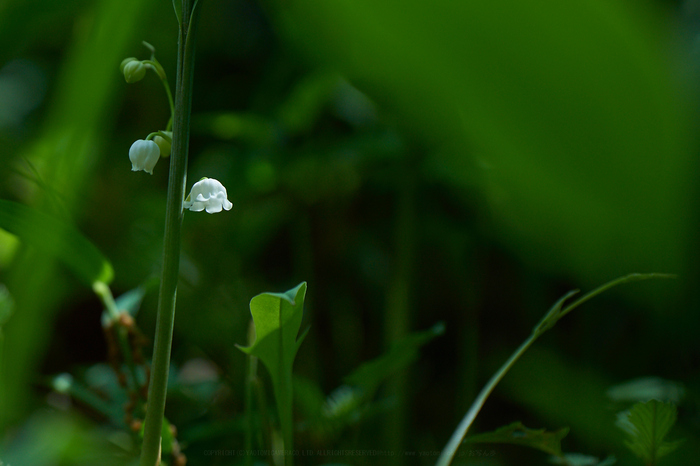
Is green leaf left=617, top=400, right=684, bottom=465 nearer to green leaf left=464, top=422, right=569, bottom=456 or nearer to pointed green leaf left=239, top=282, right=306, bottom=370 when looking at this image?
green leaf left=464, top=422, right=569, bottom=456

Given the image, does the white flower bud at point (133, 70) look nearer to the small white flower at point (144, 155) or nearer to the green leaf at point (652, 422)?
the small white flower at point (144, 155)

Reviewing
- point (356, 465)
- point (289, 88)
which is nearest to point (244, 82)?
point (289, 88)

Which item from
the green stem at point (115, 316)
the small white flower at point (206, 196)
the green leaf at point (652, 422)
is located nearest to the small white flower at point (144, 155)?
the small white flower at point (206, 196)

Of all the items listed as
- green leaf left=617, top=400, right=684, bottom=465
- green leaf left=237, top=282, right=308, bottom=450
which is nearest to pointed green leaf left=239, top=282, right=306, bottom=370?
green leaf left=237, top=282, right=308, bottom=450

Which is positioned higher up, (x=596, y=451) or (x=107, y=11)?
(x=107, y=11)

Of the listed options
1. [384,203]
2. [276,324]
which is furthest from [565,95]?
[384,203]

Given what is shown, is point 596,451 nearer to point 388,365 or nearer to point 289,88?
point 388,365

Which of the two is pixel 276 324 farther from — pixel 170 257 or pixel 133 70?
pixel 133 70
